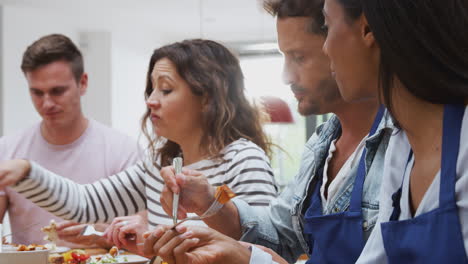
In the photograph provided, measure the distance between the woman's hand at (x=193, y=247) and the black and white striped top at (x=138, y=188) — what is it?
1.77 feet

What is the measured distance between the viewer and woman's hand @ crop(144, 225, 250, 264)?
47.0 inches

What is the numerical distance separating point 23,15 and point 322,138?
6269 mm

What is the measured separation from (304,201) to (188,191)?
281 millimetres

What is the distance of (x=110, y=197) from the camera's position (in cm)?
218

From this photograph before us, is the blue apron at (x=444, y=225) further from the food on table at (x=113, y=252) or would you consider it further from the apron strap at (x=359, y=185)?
the food on table at (x=113, y=252)

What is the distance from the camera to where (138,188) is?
217cm

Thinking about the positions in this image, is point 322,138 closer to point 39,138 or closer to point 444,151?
point 444,151

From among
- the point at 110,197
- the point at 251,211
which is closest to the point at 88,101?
the point at 110,197

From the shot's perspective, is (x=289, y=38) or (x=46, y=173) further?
(x=46, y=173)

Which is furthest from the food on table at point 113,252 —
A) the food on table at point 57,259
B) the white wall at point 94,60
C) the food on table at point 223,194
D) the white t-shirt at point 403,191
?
the white wall at point 94,60

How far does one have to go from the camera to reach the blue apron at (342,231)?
1.19 m

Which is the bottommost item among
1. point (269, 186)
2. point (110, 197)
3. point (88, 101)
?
point (88, 101)

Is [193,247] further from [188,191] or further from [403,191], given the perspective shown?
[403,191]

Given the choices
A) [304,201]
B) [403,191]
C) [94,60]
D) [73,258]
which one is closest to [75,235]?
[73,258]
